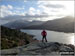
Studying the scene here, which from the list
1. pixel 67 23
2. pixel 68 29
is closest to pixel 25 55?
pixel 68 29

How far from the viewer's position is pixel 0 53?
10359 millimetres

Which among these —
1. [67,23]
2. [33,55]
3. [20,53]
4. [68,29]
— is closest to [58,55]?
[33,55]

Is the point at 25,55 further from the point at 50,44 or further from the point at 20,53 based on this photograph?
the point at 50,44

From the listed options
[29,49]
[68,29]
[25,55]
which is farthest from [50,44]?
[68,29]

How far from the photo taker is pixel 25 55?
995cm

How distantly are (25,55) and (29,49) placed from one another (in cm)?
98

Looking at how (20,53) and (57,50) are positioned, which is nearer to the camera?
(20,53)

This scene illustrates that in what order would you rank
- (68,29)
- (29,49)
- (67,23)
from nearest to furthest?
(29,49)
(68,29)
(67,23)

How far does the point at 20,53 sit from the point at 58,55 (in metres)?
2.57

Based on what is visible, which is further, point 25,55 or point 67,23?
point 67,23

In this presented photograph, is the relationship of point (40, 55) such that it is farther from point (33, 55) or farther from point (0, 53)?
point (0, 53)

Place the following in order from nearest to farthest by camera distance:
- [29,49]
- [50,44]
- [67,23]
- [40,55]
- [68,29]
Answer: [40,55] < [29,49] < [50,44] < [68,29] < [67,23]

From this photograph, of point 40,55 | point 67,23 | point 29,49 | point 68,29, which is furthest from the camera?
point 67,23

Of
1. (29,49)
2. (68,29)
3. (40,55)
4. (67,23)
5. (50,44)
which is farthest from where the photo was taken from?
(67,23)
